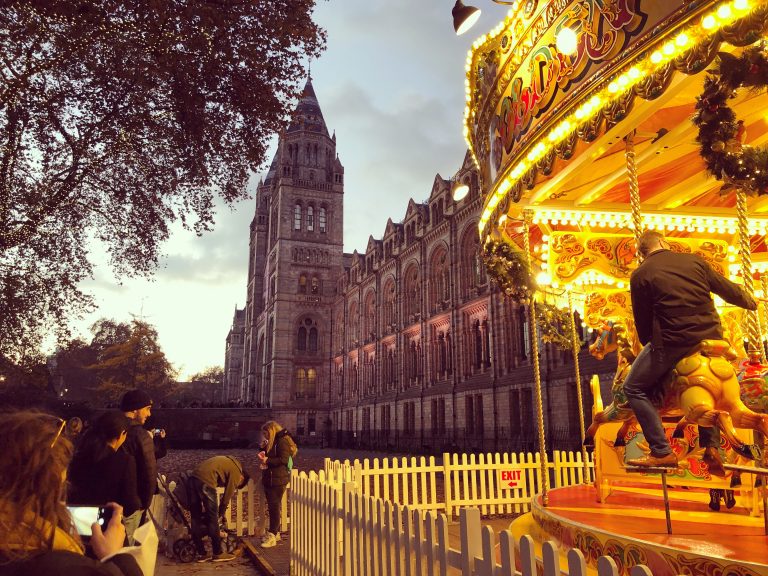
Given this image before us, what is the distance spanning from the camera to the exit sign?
33.7 ft

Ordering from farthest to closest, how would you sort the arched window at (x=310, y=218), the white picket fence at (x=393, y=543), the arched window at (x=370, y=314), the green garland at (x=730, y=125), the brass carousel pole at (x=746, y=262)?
1. the arched window at (x=310, y=218)
2. the arched window at (x=370, y=314)
3. the brass carousel pole at (x=746, y=262)
4. the green garland at (x=730, y=125)
5. the white picket fence at (x=393, y=543)

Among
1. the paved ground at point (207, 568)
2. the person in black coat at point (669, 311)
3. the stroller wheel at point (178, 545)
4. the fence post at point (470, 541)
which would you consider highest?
the person in black coat at point (669, 311)

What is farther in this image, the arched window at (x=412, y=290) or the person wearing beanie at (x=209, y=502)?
the arched window at (x=412, y=290)

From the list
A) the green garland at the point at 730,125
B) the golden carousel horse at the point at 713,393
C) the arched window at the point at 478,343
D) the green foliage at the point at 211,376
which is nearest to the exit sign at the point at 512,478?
the golden carousel horse at the point at 713,393

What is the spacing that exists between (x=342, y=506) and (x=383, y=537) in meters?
1.02

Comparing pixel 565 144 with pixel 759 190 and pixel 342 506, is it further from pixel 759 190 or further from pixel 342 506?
pixel 342 506

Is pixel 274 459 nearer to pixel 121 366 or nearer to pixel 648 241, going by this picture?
pixel 648 241

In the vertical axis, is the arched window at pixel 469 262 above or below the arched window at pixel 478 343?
above

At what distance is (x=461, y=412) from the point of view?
105ft

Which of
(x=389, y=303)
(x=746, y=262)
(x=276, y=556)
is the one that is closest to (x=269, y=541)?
(x=276, y=556)

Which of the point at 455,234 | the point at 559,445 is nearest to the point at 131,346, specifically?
the point at 455,234

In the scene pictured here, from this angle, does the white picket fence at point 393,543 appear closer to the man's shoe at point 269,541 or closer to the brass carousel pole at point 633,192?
the man's shoe at point 269,541

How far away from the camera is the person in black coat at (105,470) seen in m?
4.05

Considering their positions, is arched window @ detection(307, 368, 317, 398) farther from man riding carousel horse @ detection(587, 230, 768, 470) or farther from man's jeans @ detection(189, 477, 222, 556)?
man riding carousel horse @ detection(587, 230, 768, 470)
